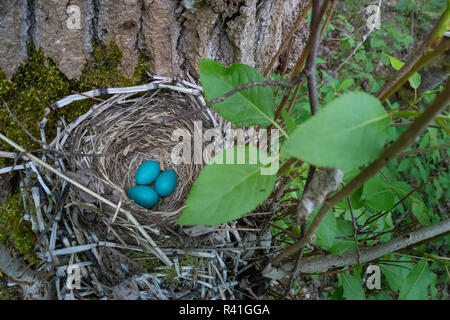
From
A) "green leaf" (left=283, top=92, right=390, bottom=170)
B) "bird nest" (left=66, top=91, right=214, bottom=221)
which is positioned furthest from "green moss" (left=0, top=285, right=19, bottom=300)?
"green leaf" (left=283, top=92, right=390, bottom=170)

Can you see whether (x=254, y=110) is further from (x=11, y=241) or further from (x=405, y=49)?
(x=405, y=49)

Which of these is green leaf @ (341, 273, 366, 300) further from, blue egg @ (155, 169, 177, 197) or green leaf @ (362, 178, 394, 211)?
blue egg @ (155, 169, 177, 197)

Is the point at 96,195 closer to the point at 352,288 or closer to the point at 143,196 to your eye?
the point at 143,196

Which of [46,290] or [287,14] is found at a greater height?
[287,14]

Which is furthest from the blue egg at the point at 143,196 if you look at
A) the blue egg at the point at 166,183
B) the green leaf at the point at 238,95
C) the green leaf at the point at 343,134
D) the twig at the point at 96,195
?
the green leaf at the point at 343,134
